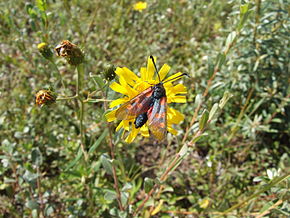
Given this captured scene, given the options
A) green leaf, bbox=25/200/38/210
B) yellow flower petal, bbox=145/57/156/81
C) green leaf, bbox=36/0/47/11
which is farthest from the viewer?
green leaf, bbox=25/200/38/210

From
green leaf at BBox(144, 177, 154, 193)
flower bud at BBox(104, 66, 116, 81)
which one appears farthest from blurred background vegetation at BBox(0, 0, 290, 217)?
flower bud at BBox(104, 66, 116, 81)

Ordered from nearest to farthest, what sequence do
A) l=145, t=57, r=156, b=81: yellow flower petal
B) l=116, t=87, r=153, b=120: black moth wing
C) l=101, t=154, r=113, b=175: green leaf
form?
l=116, t=87, r=153, b=120: black moth wing
l=145, t=57, r=156, b=81: yellow flower petal
l=101, t=154, r=113, b=175: green leaf

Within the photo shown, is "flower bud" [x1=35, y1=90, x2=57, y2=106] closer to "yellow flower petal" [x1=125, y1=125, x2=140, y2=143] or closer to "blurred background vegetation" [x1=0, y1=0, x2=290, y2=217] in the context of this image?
"yellow flower petal" [x1=125, y1=125, x2=140, y2=143]

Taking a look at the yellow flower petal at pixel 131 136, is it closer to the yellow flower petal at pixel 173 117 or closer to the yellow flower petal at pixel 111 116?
the yellow flower petal at pixel 111 116

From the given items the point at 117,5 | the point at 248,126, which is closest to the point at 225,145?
the point at 248,126

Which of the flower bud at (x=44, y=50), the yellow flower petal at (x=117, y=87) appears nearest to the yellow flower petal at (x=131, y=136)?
the yellow flower petal at (x=117, y=87)

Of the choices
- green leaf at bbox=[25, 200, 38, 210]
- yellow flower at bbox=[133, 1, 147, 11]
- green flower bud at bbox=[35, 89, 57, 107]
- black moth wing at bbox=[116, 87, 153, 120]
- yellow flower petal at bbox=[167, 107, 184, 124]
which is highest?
yellow flower at bbox=[133, 1, 147, 11]
